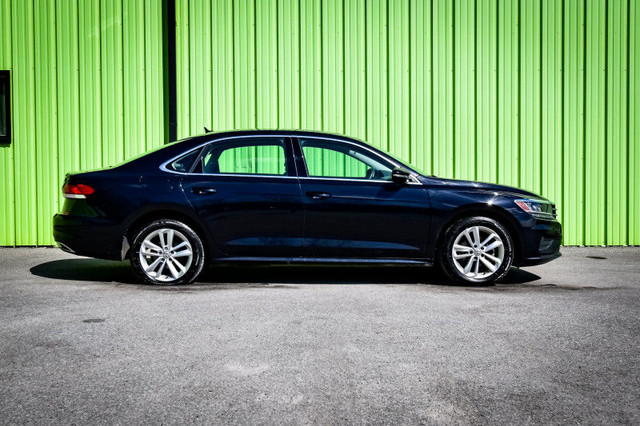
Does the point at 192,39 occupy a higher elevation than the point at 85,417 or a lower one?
higher

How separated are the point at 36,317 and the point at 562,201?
26.1 feet

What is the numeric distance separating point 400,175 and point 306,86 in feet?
13.0

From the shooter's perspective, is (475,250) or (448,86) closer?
(475,250)

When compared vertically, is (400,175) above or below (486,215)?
above

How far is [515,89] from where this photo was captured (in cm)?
1030

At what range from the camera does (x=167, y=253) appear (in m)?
6.62

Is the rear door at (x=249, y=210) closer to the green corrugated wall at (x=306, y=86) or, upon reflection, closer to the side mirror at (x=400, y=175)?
the side mirror at (x=400, y=175)

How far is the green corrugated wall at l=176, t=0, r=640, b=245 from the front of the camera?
1016 cm

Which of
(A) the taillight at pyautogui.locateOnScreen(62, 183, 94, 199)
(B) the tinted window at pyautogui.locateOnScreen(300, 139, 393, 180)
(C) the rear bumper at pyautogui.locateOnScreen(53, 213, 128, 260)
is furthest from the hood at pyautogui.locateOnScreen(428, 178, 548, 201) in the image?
(A) the taillight at pyautogui.locateOnScreen(62, 183, 94, 199)

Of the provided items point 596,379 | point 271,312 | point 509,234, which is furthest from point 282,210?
point 596,379

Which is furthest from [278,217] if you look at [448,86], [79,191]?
[448,86]

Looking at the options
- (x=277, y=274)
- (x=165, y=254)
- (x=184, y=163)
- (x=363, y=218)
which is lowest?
(x=277, y=274)

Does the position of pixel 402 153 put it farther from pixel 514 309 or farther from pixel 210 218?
pixel 514 309

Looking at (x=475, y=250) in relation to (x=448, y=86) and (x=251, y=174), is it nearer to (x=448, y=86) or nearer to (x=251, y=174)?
(x=251, y=174)
